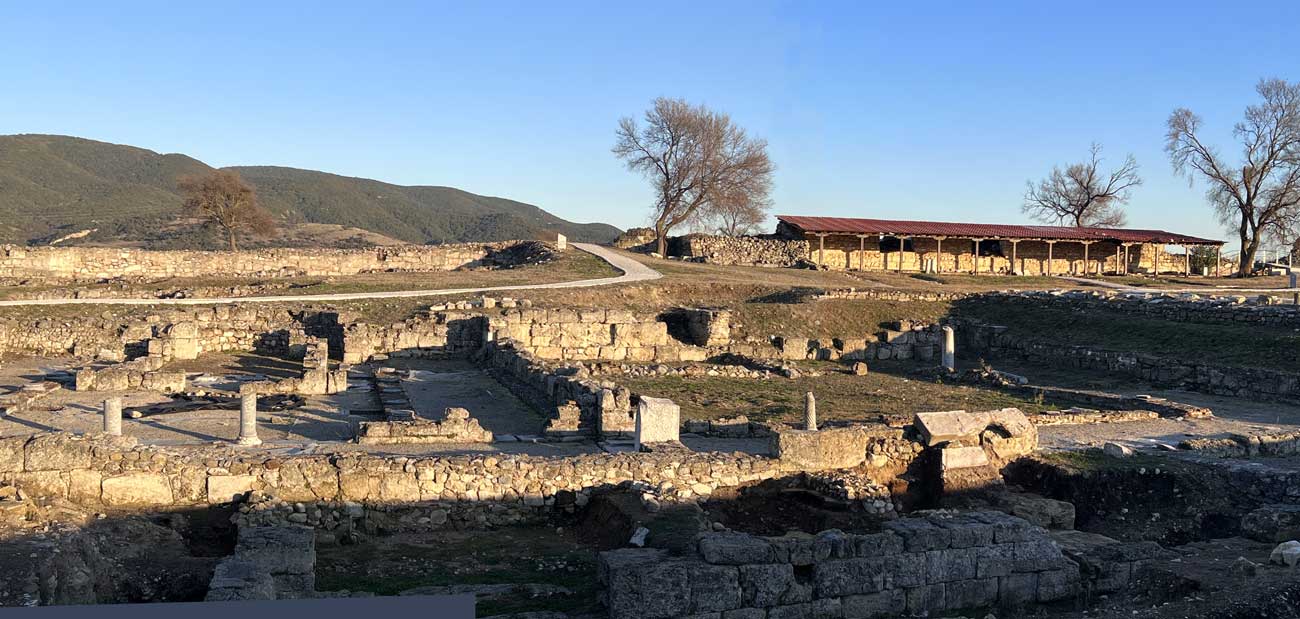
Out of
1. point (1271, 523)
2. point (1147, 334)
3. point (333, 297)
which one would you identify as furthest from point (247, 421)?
point (1147, 334)

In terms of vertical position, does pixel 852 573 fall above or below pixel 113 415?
below

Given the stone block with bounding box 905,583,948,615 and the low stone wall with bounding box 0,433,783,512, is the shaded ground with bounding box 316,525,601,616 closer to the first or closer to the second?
the low stone wall with bounding box 0,433,783,512

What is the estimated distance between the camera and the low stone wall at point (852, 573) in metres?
7.87

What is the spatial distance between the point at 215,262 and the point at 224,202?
36.5ft

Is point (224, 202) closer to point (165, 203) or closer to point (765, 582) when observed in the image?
point (765, 582)

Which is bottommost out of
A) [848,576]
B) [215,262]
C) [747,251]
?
[848,576]

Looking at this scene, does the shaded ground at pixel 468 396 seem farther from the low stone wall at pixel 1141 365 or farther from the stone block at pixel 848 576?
the low stone wall at pixel 1141 365

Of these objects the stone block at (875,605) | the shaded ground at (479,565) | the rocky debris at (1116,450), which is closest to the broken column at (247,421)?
the shaded ground at (479,565)

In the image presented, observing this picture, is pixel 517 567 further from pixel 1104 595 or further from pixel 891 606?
pixel 1104 595

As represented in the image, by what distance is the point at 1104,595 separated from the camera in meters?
8.98

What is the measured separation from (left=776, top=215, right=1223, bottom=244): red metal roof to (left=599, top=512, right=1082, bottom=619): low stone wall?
4225 centimetres

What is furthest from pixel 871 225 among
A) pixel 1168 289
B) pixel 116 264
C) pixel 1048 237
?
pixel 116 264

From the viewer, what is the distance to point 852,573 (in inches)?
331

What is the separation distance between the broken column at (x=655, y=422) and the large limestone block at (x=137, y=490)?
20.3ft
